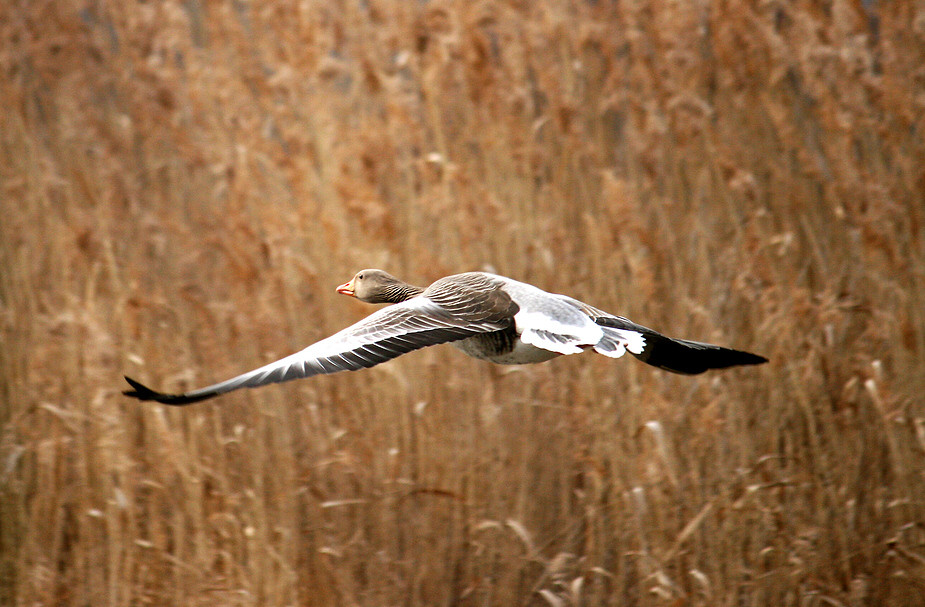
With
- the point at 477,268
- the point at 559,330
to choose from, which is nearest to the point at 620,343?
the point at 559,330

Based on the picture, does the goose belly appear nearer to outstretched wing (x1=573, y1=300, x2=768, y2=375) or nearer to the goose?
the goose

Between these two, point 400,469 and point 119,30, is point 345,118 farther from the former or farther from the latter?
point 400,469

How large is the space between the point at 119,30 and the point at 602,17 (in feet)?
7.43

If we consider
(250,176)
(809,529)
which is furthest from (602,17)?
(809,529)

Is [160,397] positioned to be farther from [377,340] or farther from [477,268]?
[477,268]

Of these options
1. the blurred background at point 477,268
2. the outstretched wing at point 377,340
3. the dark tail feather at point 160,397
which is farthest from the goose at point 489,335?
the blurred background at point 477,268

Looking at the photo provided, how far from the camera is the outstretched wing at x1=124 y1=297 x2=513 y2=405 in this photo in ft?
6.84

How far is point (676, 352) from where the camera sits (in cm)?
266

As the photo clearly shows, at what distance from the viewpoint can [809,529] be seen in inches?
119

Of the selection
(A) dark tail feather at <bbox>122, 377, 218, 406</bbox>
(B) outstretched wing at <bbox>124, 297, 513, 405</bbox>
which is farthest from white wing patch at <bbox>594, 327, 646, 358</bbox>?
Answer: (A) dark tail feather at <bbox>122, 377, 218, 406</bbox>

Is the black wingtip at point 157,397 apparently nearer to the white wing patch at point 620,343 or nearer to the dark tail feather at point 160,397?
the dark tail feather at point 160,397

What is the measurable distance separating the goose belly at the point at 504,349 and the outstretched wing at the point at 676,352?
198 mm

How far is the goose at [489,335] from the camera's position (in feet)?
7.29

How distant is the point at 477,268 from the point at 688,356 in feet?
3.84
